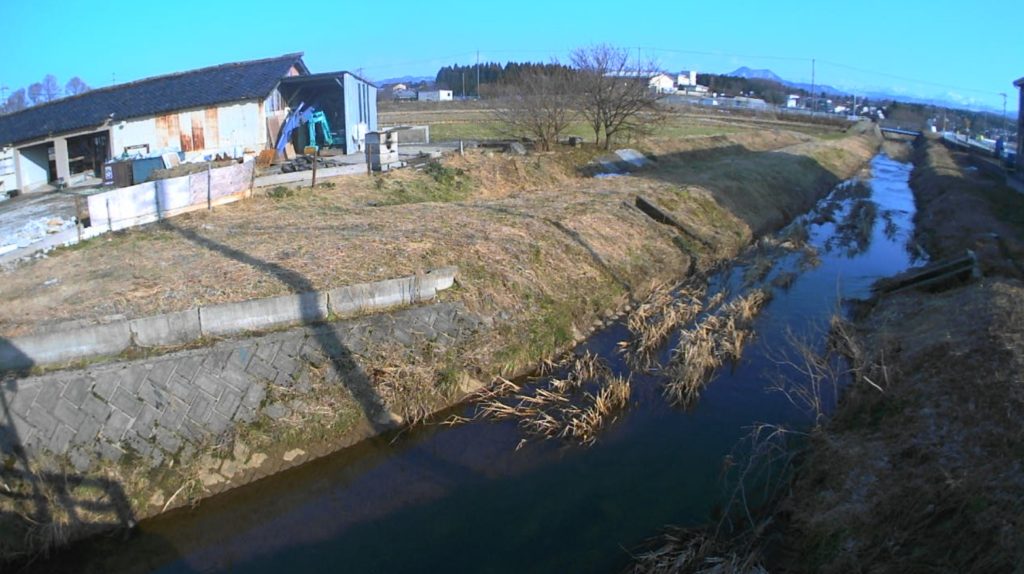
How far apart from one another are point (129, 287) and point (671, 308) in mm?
9217

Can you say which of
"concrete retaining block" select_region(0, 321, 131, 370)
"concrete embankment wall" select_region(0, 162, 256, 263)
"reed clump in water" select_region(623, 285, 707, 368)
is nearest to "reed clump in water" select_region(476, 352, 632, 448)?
"reed clump in water" select_region(623, 285, 707, 368)

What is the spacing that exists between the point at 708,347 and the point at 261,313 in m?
6.84

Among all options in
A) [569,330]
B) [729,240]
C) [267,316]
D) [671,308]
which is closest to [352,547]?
[267,316]

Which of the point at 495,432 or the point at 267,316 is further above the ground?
the point at 267,316

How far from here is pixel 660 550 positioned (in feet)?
21.5

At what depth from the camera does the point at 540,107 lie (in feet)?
91.5

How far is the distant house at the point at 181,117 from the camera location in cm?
2006

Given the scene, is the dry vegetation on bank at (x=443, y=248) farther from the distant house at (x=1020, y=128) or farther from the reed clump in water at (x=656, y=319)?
the distant house at (x=1020, y=128)

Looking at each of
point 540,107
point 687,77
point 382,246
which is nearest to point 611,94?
point 540,107

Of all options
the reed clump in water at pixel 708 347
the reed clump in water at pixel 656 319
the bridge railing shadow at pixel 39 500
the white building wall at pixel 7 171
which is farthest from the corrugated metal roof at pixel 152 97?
the reed clump in water at pixel 708 347

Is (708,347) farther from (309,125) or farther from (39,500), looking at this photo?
(309,125)

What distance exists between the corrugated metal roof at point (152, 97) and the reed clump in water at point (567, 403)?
55.7 feet

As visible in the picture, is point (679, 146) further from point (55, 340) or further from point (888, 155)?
point (55, 340)

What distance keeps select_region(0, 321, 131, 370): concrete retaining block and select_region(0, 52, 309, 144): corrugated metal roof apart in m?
14.8
